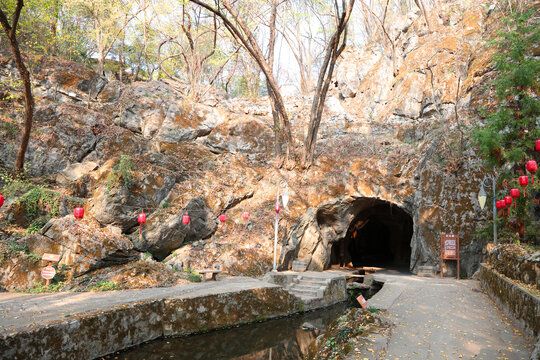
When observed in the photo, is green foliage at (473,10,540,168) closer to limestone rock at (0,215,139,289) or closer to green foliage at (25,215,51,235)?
limestone rock at (0,215,139,289)

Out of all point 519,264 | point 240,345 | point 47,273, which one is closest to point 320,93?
point 519,264

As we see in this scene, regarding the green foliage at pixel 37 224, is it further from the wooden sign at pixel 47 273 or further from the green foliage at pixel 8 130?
the green foliage at pixel 8 130

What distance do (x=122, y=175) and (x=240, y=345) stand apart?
8333 mm

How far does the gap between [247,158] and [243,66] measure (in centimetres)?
1331

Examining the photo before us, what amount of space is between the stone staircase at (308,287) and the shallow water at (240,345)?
1628mm

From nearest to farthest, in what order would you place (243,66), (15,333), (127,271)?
(15,333), (127,271), (243,66)

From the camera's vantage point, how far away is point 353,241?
2234 cm

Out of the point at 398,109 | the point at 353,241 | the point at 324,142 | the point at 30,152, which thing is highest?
the point at 398,109

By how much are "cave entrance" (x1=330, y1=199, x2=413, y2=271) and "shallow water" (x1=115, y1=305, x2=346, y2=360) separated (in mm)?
9113

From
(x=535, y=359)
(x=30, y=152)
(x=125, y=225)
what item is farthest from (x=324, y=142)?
(x=535, y=359)

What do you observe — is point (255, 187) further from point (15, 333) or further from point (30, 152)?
point (15, 333)

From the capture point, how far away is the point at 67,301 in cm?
714

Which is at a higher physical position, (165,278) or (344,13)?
(344,13)

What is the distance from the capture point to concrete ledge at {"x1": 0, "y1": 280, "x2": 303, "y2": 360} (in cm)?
508
